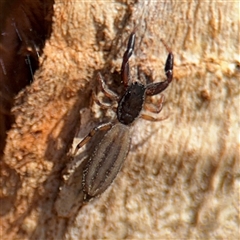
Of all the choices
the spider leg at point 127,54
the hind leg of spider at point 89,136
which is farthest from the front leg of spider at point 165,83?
the hind leg of spider at point 89,136

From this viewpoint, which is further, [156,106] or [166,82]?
[156,106]

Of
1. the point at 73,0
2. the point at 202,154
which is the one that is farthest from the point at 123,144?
the point at 73,0

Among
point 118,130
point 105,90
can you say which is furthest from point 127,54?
point 118,130

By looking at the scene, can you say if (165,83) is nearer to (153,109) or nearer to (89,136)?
(153,109)

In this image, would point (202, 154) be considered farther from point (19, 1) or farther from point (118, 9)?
point (19, 1)

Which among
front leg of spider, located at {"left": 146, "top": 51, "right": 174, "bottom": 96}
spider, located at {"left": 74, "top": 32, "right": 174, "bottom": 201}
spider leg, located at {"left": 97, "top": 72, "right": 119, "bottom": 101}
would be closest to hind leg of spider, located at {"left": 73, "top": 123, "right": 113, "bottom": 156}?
spider, located at {"left": 74, "top": 32, "right": 174, "bottom": 201}

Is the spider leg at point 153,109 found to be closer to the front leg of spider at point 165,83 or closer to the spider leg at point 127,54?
the front leg of spider at point 165,83

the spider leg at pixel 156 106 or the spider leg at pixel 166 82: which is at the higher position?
the spider leg at pixel 166 82

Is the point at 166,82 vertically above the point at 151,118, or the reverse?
the point at 166,82
